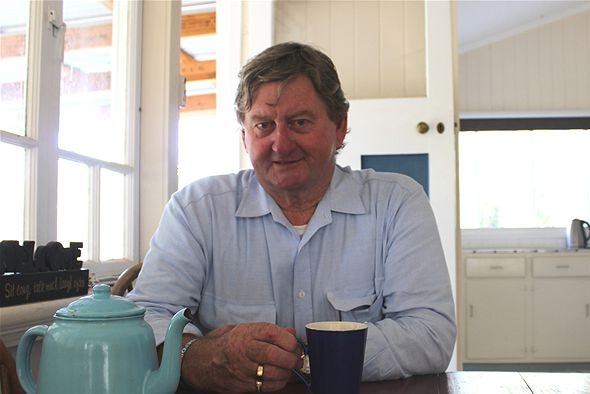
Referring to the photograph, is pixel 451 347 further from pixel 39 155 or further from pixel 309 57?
pixel 39 155

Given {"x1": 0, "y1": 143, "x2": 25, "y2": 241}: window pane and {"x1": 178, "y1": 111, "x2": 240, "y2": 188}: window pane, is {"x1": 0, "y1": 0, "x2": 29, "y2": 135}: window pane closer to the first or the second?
{"x1": 0, "y1": 143, "x2": 25, "y2": 241}: window pane

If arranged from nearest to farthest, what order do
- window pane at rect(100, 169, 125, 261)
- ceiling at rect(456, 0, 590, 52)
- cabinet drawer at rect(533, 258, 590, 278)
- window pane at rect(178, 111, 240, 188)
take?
window pane at rect(100, 169, 125, 261) < window pane at rect(178, 111, 240, 188) < ceiling at rect(456, 0, 590, 52) < cabinet drawer at rect(533, 258, 590, 278)

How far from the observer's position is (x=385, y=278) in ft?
4.35

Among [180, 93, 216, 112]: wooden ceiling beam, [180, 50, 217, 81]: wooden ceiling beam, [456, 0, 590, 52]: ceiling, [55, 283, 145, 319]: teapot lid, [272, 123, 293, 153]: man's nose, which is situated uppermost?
[456, 0, 590, 52]: ceiling

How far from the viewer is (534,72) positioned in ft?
18.3

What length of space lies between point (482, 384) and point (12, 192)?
1083 mm

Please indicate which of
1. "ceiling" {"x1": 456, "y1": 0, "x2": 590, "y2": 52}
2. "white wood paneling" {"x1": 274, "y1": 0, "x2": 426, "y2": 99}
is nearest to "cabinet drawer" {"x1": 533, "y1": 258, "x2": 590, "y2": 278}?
"ceiling" {"x1": 456, "y1": 0, "x2": 590, "y2": 52}

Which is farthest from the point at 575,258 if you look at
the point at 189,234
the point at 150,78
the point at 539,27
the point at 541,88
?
the point at 189,234

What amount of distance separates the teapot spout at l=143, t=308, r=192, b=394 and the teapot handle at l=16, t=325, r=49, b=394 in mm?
134

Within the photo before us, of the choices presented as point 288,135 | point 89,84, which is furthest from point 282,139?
point 89,84

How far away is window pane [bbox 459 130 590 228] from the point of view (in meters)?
5.66

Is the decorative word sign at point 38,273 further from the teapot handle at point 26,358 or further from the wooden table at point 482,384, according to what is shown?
the wooden table at point 482,384

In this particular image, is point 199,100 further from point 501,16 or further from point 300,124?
point 300,124

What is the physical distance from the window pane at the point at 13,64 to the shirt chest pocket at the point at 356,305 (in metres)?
0.83
